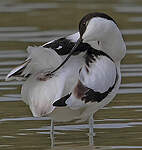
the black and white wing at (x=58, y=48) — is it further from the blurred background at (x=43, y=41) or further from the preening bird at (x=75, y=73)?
the blurred background at (x=43, y=41)

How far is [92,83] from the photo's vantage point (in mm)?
8797

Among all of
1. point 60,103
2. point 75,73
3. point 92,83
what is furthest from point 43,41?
point 60,103

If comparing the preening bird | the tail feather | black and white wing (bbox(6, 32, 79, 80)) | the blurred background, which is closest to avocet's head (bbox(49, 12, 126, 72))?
the preening bird

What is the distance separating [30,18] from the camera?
16.9 metres

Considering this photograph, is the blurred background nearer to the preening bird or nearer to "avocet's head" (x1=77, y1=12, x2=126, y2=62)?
the preening bird

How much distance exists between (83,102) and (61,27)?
7354mm

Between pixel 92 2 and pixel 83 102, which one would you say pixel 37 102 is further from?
pixel 92 2

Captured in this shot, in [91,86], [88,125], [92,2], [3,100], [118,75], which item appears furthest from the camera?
[92,2]

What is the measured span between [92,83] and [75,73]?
0.27 m

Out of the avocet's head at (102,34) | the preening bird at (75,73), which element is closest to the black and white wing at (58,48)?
the preening bird at (75,73)

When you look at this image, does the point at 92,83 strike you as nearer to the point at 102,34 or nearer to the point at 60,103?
the point at 60,103

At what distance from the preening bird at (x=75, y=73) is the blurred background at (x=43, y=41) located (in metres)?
0.52

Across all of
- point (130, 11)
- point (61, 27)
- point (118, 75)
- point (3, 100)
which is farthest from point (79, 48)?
point (130, 11)

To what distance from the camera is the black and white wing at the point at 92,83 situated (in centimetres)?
874
